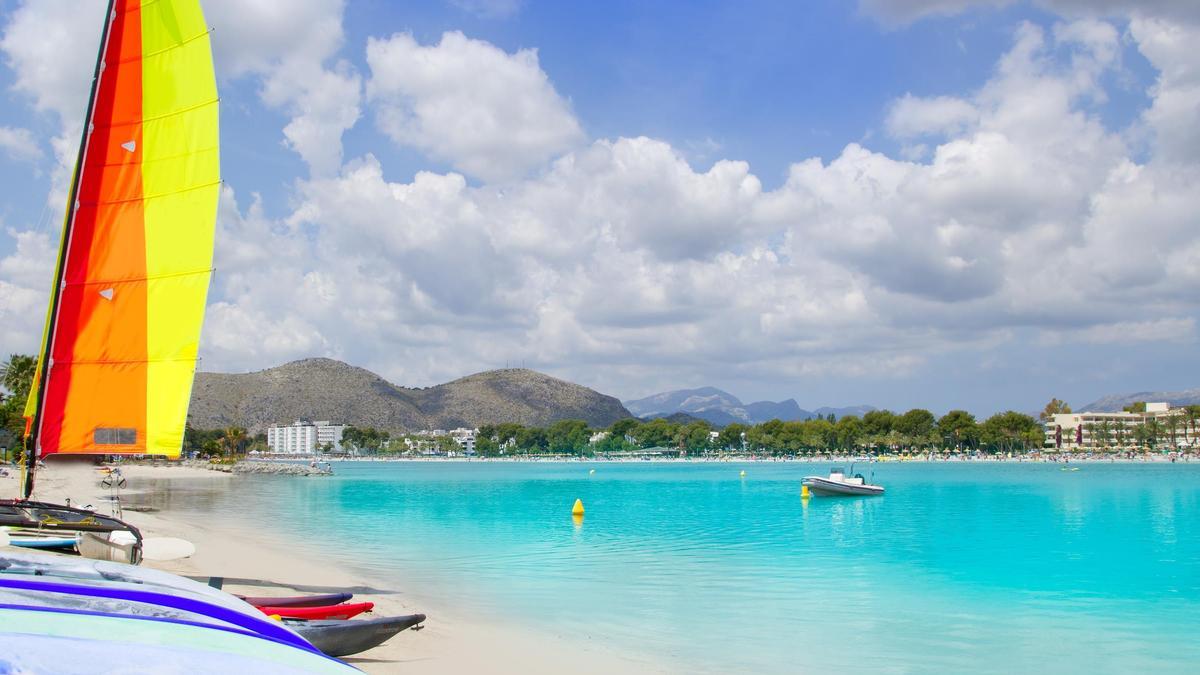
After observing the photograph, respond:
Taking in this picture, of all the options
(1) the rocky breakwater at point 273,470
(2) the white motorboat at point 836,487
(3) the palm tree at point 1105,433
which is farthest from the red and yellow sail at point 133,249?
(3) the palm tree at point 1105,433

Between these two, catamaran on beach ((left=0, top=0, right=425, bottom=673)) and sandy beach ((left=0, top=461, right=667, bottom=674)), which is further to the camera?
catamaran on beach ((left=0, top=0, right=425, bottom=673))

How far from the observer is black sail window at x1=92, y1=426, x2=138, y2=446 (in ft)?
41.5

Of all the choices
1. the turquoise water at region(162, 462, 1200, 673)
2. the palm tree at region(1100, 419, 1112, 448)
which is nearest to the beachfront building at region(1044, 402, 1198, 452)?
the palm tree at region(1100, 419, 1112, 448)

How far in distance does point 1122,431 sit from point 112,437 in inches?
7855

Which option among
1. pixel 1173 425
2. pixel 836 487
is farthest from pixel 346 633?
pixel 1173 425

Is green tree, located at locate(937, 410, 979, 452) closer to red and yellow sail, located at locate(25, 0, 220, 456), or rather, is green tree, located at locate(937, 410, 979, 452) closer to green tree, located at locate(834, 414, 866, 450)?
green tree, located at locate(834, 414, 866, 450)

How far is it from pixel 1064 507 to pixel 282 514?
1636 inches

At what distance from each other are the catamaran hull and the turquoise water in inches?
367

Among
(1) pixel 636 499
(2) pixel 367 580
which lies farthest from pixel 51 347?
(1) pixel 636 499

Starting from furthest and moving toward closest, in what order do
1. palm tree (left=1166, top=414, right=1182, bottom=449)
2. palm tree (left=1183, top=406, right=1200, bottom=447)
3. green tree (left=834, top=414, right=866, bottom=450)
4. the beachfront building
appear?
green tree (left=834, top=414, right=866, bottom=450)
the beachfront building
palm tree (left=1166, top=414, right=1182, bottom=449)
palm tree (left=1183, top=406, right=1200, bottom=447)

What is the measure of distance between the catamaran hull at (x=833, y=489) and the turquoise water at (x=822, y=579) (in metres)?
9.32

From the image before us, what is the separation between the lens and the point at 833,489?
55.4 meters

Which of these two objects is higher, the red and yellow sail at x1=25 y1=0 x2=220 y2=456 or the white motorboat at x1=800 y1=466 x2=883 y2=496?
the red and yellow sail at x1=25 y1=0 x2=220 y2=456

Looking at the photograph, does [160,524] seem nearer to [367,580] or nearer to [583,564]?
[367,580]
